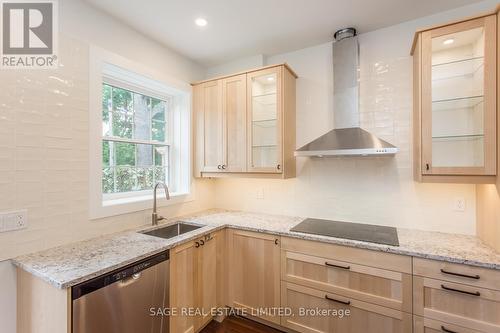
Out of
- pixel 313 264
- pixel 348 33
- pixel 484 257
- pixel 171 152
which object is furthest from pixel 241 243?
pixel 348 33

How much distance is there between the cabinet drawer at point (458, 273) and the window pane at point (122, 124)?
8.23ft

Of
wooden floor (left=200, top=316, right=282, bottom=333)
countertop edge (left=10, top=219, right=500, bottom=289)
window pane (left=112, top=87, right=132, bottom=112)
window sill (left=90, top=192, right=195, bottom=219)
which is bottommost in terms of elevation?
wooden floor (left=200, top=316, right=282, bottom=333)

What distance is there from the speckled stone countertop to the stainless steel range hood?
771 mm

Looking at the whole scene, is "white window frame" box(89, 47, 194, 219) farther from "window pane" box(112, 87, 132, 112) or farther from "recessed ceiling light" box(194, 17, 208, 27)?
"recessed ceiling light" box(194, 17, 208, 27)

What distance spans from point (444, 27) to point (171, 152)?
2.59 metres

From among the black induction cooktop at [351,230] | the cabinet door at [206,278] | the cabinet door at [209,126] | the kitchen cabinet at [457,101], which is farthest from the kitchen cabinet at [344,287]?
the cabinet door at [209,126]

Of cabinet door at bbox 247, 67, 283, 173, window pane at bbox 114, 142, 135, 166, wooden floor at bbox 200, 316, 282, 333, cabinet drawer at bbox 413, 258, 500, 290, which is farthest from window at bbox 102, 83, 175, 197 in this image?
cabinet drawer at bbox 413, 258, 500, 290

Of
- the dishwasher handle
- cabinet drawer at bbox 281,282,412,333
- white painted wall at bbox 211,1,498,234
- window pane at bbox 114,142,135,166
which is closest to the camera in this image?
the dishwasher handle

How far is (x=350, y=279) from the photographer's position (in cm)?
171

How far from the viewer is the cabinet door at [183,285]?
66.1 inches

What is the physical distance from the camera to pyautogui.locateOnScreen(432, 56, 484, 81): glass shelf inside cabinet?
159 cm

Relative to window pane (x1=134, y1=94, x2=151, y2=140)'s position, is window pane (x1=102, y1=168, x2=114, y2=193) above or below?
below

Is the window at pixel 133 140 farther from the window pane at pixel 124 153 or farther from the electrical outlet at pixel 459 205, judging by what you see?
the electrical outlet at pixel 459 205

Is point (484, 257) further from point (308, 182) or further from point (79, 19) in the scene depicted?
point (79, 19)
